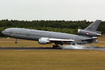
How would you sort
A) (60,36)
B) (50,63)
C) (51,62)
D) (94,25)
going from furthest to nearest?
(60,36)
(94,25)
(51,62)
(50,63)

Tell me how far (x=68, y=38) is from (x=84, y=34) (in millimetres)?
4188

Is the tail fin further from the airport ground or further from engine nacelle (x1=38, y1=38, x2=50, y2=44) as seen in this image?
the airport ground

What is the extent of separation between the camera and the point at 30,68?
979 inches

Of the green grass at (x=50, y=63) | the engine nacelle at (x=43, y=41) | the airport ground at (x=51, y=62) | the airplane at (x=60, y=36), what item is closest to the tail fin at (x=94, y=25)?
the airplane at (x=60, y=36)

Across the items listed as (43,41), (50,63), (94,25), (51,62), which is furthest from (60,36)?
(50,63)

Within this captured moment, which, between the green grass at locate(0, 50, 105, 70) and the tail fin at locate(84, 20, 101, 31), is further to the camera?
the tail fin at locate(84, 20, 101, 31)

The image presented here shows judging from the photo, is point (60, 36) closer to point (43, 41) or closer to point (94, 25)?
point (43, 41)

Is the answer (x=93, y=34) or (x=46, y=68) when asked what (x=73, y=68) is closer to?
(x=46, y=68)

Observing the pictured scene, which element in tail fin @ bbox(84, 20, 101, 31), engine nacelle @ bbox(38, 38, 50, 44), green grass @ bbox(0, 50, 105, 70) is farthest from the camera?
tail fin @ bbox(84, 20, 101, 31)

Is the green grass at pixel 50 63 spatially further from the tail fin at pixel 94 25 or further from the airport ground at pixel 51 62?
the tail fin at pixel 94 25

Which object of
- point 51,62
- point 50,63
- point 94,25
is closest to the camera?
A: point 50,63

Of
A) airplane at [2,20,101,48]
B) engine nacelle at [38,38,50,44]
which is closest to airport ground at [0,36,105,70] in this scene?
engine nacelle at [38,38,50,44]

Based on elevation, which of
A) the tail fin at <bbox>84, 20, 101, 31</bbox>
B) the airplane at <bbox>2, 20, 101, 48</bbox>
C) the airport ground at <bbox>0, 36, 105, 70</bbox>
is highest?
the tail fin at <bbox>84, 20, 101, 31</bbox>

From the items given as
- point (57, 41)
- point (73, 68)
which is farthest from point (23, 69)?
point (57, 41)
